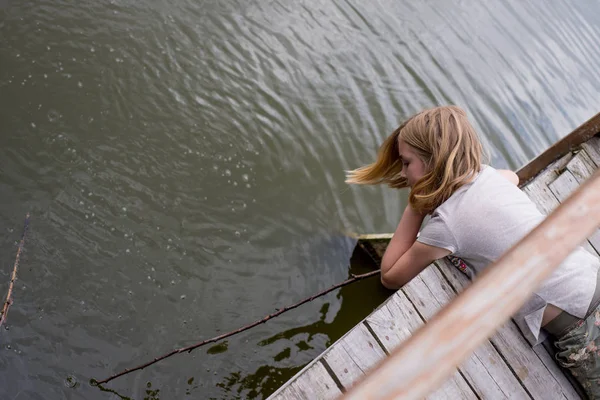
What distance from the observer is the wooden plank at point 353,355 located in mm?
2268

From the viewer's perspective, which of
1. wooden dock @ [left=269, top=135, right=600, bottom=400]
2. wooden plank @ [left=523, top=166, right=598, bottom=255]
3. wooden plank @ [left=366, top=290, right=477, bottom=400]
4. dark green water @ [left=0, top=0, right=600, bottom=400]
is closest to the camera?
wooden dock @ [left=269, top=135, right=600, bottom=400]

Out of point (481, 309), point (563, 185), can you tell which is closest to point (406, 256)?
point (563, 185)

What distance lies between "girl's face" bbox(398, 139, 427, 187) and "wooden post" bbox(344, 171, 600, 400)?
1.51 m

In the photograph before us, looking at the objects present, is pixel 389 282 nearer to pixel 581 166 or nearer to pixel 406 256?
pixel 406 256

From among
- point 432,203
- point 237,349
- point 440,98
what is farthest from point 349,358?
point 440,98

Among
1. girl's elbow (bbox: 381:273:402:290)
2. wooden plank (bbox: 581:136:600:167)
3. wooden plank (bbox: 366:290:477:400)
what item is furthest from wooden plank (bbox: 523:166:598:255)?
wooden plank (bbox: 366:290:477:400)

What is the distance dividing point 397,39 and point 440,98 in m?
0.93

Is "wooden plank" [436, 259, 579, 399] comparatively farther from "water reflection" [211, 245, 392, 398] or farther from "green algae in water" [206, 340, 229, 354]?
"green algae in water" [206, 340, 229, 354]

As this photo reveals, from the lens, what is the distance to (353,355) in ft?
7.67

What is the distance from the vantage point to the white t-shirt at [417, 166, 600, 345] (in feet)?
8.52

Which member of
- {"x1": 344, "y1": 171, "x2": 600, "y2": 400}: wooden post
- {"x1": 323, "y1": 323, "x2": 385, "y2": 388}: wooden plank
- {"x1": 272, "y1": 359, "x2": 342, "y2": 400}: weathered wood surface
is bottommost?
{"x1": 323, "y1": 323, "x2": 385, "y2": 388}: wooden plank

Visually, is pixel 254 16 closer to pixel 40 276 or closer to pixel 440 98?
pixel 440 98

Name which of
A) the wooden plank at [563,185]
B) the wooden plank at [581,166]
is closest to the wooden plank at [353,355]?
the wooden plank at [563,185]

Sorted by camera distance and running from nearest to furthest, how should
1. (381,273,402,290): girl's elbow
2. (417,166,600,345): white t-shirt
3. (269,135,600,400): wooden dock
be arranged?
(269,135,600,400): wooden dock → (417,166,600,345): white t-shirt → (381,273,402,290): girl's elbow
